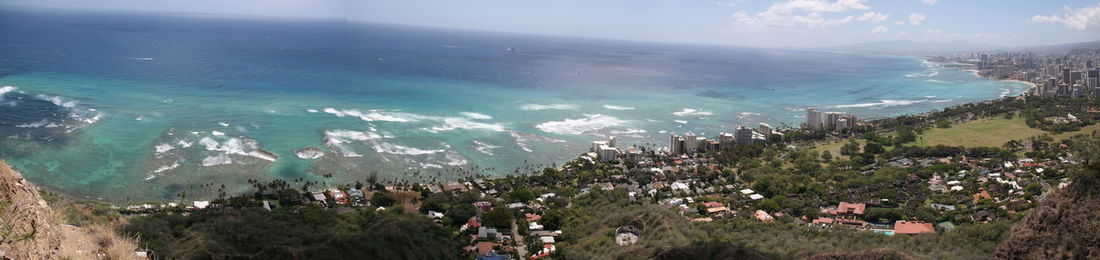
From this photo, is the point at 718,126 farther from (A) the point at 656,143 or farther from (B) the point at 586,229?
(B) the point at 586,229

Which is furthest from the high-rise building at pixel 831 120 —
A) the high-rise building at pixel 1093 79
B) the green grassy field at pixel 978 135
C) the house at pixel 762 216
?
the high-rise building at pixel 1093 79

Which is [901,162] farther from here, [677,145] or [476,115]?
[476,115]

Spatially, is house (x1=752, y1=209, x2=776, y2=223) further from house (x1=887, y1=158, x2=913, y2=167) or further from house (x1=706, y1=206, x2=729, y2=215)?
house (x1=887, y1=158, x2=913, y2=167)

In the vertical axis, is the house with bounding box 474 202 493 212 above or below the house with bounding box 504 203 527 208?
above

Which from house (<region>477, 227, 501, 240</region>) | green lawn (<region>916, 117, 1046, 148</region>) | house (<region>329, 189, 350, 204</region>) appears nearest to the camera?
house (<region>477, 227, 501, 240</region>)

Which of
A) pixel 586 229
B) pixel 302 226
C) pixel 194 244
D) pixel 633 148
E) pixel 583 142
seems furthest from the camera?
pixel 583 142

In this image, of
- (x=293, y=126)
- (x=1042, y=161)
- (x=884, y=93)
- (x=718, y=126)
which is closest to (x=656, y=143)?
(x=718, y=126)

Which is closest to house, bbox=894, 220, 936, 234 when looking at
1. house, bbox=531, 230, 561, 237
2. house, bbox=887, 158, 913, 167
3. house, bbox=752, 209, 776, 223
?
house, bbox=752, 209, 776, 223
